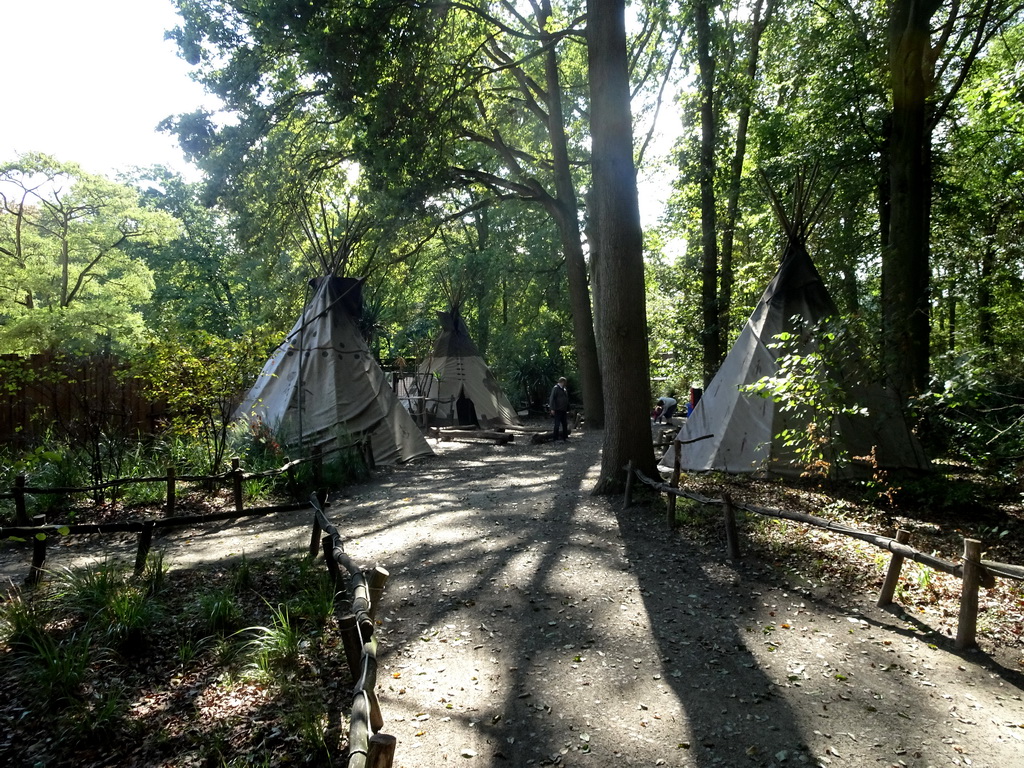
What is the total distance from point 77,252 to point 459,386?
1231cm

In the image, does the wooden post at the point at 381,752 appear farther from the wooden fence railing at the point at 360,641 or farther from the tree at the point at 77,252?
the tree at the point at 77,252

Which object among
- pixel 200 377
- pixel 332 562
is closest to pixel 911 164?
pixel 332 562

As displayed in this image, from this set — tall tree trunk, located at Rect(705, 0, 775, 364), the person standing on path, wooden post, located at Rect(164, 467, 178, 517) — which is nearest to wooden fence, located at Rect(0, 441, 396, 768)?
wooden post, located at Rect(164, 467, 178, 517)

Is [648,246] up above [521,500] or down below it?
above

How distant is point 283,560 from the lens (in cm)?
603

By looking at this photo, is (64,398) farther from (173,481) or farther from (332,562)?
(332,562)

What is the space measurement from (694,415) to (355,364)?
22.3 feet

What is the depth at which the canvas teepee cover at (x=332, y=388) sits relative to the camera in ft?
39.5

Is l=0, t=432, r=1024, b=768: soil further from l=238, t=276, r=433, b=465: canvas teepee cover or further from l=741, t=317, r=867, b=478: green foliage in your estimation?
l=238, t=276, r=433, b=465: canvas teepee cover

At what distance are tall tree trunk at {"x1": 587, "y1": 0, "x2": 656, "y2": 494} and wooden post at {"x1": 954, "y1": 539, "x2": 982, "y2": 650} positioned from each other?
4.25 meters

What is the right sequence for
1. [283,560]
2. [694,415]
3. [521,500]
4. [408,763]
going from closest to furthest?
[408,763], [283,560], [521,500], [694,415]

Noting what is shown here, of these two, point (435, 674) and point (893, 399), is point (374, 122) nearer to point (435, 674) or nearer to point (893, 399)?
point (435, 674)

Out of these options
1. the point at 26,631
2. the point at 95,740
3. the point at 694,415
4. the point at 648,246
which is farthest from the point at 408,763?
the point at 648,246

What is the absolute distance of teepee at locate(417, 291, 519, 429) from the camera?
20062mm
